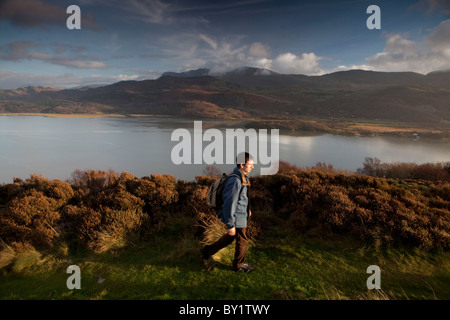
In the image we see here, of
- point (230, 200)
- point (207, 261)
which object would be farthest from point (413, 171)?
point (230, 200)

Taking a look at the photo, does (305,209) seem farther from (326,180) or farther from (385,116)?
(385,116)

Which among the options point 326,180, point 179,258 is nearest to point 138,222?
point 179,258

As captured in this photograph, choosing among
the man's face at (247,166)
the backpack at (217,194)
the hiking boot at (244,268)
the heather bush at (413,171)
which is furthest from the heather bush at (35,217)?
the heather bush at (413,171)

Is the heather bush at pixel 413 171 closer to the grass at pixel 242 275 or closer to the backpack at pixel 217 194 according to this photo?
the grass at pixel 242 275

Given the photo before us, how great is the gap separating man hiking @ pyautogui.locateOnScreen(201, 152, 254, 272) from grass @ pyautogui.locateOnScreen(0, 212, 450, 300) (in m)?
0.26

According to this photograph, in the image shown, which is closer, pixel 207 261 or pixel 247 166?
pixel 247 166

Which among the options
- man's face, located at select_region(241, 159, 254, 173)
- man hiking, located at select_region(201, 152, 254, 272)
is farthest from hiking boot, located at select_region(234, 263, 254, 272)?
man's face, located at select_region(241, 159, 254, 173)

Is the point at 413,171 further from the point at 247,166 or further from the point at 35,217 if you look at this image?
the point at 35,217

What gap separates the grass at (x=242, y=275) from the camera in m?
3.03

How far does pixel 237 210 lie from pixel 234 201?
0.27m
